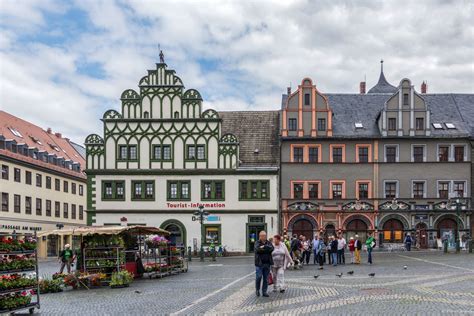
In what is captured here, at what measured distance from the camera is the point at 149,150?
171ft

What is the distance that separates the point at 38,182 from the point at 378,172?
32591mm

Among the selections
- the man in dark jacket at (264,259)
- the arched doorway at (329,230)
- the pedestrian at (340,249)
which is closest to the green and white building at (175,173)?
the arched doorway at (329,230)

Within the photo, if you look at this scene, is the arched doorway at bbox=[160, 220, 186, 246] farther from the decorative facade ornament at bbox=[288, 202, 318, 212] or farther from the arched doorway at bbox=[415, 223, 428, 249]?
the arched doorway at bbox=[415, 223, 428, 249]

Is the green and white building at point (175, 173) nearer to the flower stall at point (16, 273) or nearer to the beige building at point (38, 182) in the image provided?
the beige building at point (38, 182)

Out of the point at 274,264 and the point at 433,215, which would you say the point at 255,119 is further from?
the point at 274,264

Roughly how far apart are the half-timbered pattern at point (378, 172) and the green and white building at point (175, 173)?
263 centimetres

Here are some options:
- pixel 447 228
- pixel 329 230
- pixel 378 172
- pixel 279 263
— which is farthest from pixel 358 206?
pixel 279 263

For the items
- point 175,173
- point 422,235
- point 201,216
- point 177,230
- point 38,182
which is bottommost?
point 422,235

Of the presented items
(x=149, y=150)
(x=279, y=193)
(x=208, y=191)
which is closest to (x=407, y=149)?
(x=279, y=193)

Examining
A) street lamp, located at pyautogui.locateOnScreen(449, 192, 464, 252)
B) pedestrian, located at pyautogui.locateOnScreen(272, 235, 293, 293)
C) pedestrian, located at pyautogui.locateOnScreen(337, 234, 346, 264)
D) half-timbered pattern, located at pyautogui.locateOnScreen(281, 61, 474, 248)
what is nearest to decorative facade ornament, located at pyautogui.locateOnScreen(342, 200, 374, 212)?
half-timbered pattern, located at pyautogui.locateOnScreen(281, 61, 474, 248)

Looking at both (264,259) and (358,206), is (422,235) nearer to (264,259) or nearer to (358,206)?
(358,206)

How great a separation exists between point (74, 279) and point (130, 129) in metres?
29.1

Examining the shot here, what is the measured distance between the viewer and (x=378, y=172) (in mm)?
52469

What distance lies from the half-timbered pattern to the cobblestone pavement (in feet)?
86.2
